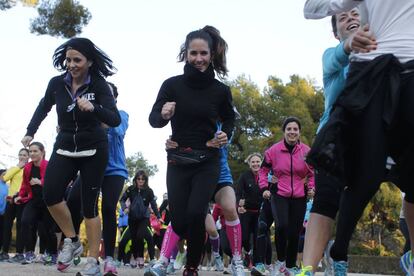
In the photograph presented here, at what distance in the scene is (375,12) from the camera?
3.77 meters

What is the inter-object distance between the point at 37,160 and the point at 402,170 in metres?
9.03

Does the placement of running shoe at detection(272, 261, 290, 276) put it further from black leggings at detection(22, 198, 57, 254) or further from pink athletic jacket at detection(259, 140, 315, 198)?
black leggings at detection(22, 198, 57, 254)

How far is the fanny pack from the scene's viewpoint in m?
6.39

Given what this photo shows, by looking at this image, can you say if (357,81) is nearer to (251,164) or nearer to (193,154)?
(193,154)

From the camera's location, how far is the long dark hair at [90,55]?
6746 mm

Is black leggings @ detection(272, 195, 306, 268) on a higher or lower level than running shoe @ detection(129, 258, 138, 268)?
higher

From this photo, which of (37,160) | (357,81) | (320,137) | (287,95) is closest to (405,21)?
(357,81)

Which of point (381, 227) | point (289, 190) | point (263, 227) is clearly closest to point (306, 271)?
point (289, 190)

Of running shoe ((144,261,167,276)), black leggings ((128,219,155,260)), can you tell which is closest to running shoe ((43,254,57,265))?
black leggings ((128,219,155,260))

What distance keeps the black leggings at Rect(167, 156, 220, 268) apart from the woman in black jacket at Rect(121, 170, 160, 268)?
6878mm

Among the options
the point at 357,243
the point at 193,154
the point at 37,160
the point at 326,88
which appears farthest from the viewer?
the point at 357,243

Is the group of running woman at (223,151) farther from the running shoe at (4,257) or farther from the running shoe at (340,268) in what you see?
the running shoe at (4,257)

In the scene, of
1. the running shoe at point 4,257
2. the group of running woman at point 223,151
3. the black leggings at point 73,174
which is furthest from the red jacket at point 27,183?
the black leggings at point 73,174

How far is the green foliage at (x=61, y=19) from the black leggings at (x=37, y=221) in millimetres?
10441
